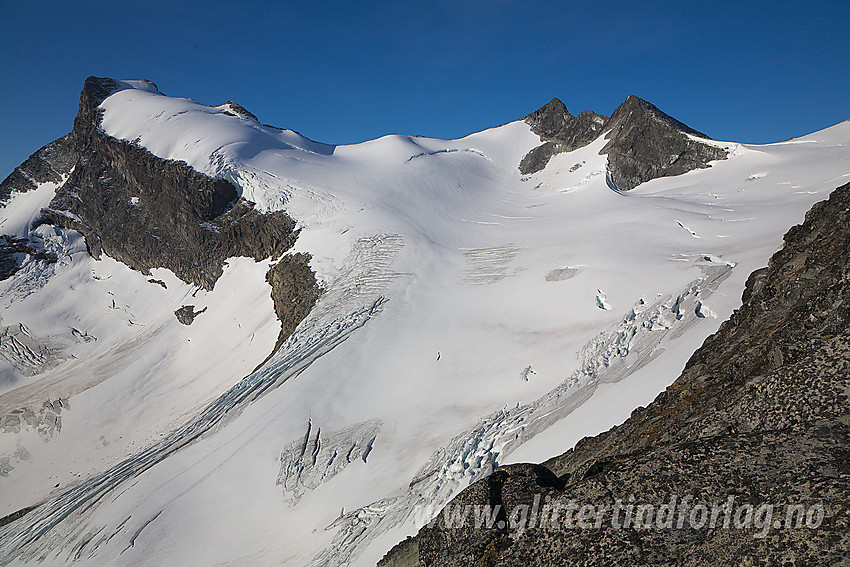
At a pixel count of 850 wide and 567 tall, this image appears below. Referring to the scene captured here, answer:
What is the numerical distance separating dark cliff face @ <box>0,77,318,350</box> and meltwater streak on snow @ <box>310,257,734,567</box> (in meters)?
16.1

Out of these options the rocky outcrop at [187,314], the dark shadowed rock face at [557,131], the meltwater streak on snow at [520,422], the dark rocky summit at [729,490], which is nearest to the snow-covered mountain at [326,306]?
the meltwater streak on snow at [520,422]

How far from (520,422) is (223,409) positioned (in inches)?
520

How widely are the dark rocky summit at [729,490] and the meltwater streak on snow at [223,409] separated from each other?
16.5 metres

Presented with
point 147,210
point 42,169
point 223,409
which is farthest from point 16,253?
point 223,409

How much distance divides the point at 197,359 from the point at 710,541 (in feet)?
113

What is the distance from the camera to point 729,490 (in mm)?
3102

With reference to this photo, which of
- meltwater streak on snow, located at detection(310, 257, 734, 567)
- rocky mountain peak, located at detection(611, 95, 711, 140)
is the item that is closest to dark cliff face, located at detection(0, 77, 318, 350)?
meltwater streak on snow, located at detection(310, 257, 734, 567)

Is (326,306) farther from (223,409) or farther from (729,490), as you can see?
(729,490)

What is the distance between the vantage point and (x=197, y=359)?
32500 mm

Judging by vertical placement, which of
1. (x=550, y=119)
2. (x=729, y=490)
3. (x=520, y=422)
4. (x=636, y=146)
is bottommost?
(x=520, y=422)

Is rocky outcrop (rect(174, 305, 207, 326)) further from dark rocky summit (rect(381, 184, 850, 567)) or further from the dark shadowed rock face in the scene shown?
dark rocky summit (rect(381, 184, 850, 567))

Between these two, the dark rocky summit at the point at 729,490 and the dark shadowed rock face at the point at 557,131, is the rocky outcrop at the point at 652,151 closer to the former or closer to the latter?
the dark shadowed rock face at the point at 557,131

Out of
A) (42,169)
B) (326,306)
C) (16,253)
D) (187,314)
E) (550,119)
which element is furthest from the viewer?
(550,119)

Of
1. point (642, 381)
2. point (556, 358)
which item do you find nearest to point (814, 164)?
point (556, 358)
